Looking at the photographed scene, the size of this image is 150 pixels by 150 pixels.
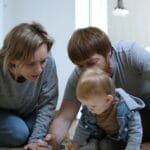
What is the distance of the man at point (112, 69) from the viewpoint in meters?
Answer: 1.31

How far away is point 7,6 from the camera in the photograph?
7.56 ft

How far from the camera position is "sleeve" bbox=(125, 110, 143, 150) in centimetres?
126

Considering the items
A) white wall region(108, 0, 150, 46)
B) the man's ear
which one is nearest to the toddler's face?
the man's ear

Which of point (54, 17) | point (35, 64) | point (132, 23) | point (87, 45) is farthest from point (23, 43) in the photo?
point (132, 23)

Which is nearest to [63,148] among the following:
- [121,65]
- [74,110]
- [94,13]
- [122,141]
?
[74,110]

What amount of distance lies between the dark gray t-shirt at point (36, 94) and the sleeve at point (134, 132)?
0.40m

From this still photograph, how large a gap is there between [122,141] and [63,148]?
28 cm

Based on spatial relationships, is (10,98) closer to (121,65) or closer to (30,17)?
(121,65)

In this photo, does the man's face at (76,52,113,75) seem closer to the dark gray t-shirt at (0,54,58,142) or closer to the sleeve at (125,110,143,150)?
the sleeve at (125,110,143,150)

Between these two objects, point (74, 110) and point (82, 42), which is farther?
point (74, 110)

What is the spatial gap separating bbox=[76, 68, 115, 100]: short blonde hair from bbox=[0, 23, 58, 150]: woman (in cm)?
21

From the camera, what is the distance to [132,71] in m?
1.43

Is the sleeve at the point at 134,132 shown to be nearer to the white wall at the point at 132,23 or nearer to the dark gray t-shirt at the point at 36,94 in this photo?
the dark gray t-shirt at the point at 36,94

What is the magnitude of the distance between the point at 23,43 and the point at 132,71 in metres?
0.44
